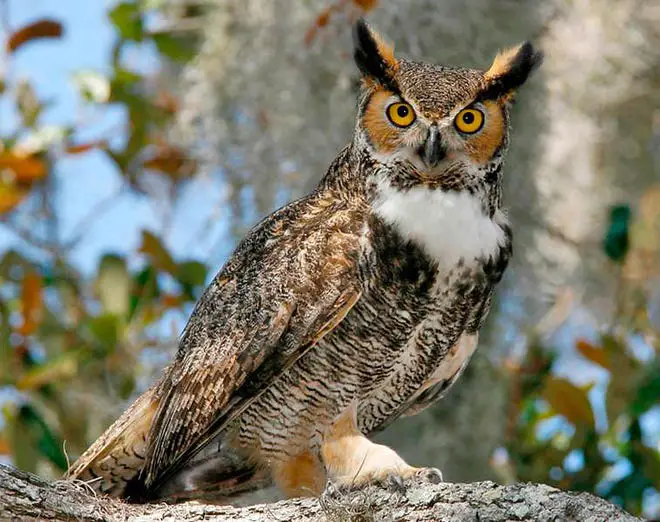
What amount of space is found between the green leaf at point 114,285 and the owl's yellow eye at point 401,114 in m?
1.57

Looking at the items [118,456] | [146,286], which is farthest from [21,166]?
[118,456]

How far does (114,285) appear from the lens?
3.84 m

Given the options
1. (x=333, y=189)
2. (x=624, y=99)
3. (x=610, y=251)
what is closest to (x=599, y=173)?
(x=624, y=99)

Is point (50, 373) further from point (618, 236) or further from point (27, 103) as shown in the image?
point (618, 236)

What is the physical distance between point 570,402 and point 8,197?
6.24ft

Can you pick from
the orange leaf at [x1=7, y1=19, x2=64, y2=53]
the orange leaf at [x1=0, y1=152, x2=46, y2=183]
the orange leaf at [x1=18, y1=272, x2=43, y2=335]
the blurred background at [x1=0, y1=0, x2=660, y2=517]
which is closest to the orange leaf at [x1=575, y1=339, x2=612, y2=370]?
the blurred background at [x1=0, y1=0, x2=660, y2=517]

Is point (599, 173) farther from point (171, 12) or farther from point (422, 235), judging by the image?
point (422, 235)

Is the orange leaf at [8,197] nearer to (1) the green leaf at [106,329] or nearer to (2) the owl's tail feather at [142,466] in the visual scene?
(1) the green leaf at [106,329]

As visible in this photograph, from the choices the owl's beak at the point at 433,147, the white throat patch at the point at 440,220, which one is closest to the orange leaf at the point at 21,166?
the white throat patch at the point at 440,220

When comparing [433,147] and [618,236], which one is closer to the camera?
[433,147]

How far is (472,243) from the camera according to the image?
8.23ft

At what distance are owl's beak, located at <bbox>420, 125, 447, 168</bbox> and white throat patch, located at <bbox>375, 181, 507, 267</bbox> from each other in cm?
10

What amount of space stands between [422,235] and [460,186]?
14 cm

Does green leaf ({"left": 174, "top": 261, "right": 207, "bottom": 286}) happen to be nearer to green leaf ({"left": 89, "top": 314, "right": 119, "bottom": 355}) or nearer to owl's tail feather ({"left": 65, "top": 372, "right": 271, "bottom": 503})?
green leaf ({"left": 89, "top": 314, "right": 119, "bottom": 355})
